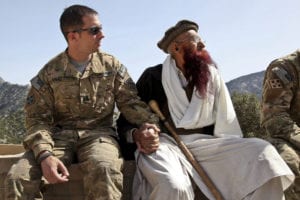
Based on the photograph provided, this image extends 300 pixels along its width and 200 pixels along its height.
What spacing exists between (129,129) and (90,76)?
589 millimetres

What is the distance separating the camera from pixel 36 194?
3.68 metres

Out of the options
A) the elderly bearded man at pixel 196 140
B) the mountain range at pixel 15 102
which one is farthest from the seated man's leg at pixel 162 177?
the mountain range at pixel 15 102

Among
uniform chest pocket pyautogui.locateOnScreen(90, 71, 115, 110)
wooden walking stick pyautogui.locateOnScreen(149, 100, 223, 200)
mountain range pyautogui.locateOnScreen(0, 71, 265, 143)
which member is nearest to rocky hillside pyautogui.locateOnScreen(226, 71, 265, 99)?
mountain range pyautogui.locateOnScreen(0, 71, 265, 143)

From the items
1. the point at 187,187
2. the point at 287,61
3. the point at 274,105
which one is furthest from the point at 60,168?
the point at 287,61

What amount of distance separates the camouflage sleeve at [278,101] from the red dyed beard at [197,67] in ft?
1.99

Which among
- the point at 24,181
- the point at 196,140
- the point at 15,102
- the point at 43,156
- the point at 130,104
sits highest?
the point at 130,104

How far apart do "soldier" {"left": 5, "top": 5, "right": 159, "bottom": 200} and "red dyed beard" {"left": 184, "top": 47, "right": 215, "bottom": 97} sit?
1.79 ft

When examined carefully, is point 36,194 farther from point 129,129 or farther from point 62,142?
point 129,129

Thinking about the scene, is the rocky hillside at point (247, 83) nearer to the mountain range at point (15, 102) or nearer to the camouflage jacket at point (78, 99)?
the mountain range at point (15, 102)

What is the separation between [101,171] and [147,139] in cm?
64

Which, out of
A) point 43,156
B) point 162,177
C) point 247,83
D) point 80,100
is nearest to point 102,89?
point 80,100

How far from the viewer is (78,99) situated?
4.21 metres

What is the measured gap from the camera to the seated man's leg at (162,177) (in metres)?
3.71

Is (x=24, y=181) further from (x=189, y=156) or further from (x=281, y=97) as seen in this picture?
(x=281, y=97)
